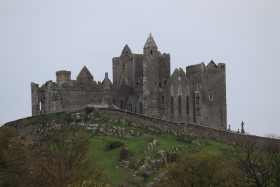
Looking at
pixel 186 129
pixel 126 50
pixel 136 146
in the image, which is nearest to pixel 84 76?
Result: pixel 126 50

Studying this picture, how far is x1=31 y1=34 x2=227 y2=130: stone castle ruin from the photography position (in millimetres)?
98625

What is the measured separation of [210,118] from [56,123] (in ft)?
86.5

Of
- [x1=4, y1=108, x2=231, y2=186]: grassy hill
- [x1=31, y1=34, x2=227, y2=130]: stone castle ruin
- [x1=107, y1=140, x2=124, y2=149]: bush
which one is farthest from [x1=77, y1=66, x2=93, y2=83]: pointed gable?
[x1=107, y1=140, x2=124, y2=149]: bush

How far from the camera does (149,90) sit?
98.4 m

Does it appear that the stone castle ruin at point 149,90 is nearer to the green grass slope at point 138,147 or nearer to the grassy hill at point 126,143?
the grassy hill at point 126,143

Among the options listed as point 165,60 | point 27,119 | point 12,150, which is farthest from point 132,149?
point 165,60

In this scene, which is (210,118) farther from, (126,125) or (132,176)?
(132,176)

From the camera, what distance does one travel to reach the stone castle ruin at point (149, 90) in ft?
324

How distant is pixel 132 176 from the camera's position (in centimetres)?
7081

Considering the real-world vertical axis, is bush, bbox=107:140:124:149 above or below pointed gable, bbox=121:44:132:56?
below

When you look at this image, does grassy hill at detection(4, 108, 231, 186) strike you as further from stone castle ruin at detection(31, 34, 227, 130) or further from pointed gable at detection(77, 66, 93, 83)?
pointed gable at detection(77, 66, 93, 83)

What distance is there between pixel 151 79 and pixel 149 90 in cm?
158

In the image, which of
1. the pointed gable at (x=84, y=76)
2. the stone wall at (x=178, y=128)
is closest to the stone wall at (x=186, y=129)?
the stone wall at (x=178, y=128)

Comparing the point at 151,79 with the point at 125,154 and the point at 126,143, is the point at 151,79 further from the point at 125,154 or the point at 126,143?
the point at 125,154
